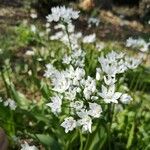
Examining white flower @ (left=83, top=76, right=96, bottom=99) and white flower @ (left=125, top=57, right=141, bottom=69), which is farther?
white flower @ (left=125, top=57, right=141, bottom=69)

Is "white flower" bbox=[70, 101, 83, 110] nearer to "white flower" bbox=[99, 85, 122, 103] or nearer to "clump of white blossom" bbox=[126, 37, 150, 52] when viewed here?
"white flower" bbox=[99, 85, 122, 103]

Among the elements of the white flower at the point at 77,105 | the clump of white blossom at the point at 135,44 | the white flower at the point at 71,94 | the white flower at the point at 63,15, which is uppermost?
the white flower at the point at 63,15

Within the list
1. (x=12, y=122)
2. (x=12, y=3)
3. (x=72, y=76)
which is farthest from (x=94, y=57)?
(x=12, y=3)

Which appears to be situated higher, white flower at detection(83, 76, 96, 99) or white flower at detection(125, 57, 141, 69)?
white flower at detection(83, 76, 96, 99)

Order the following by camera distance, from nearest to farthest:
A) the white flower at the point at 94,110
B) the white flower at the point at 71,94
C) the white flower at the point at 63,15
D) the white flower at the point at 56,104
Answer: the white flower at the point at 94,110, the white flower at the point at 71,94, the white flower at the point at 56,104, the white flower at the point at 63,15

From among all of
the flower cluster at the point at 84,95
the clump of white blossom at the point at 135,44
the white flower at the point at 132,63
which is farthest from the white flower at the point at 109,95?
the clump of white blossom at the point at 135,44

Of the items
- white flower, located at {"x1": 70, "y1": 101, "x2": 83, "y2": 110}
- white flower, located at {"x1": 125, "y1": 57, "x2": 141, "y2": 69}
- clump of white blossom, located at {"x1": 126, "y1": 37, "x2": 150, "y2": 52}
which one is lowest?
clump of white blossom, located at {"x1": 126, "y1": 37, "x2": 150, "y2": 52}

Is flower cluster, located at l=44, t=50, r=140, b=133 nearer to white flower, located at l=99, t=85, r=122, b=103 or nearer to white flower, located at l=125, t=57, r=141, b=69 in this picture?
white flower, located at l=99, t=85, r=122, b=103

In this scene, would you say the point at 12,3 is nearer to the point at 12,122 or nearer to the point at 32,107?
the point at 32,107

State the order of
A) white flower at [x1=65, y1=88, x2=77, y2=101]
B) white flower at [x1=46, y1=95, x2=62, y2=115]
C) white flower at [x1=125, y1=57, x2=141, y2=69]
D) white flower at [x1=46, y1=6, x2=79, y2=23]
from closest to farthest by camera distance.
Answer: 1. white flower at [x1=65, y1=88, x2=77, y2=101]
2. white flower at [x1=46, y1=95, x2=62, y2=115]
3. white flower at [x1=125, y1=57, x2=141, y2=69]
4. white flower at [x1=46, y1=6, x2=79, y2=23]

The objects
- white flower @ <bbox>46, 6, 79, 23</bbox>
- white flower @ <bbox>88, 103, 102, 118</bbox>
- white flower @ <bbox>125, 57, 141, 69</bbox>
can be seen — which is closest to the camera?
white flower @ <bbox>88, 103, 102, 118</bbox>

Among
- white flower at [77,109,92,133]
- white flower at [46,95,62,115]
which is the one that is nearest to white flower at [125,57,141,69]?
white flower at [46,95,62,115]

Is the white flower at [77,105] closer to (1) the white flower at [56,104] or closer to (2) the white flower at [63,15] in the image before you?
(1) the white flower at [56,104]
